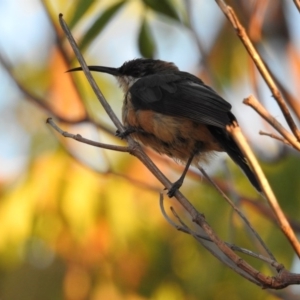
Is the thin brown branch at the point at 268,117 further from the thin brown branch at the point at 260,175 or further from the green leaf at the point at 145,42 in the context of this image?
the green leaf at the point at 145,42

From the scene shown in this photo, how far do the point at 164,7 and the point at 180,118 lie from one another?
0.65 metres

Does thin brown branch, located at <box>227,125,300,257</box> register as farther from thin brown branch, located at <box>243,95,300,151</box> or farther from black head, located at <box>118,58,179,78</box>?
black head, located at <box>118,58,179,78</box>

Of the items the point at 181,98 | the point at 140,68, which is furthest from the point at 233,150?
the point at 140,68

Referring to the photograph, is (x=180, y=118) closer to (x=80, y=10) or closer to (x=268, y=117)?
(x=80, y=10)

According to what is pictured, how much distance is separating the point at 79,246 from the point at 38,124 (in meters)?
1.06

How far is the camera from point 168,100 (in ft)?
13.1

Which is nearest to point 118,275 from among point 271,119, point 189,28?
point 189,28

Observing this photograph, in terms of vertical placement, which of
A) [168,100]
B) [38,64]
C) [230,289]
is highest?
[38,64]

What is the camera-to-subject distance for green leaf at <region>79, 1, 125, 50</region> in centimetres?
409

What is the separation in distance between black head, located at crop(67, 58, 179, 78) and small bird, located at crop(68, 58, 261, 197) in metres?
0.35

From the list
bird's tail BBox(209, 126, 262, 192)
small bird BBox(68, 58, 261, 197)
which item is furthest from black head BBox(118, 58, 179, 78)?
bird's tail BBox(209, 126, 262, 192)

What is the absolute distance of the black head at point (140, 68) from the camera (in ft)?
15.4

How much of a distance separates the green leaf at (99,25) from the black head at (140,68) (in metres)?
0.51

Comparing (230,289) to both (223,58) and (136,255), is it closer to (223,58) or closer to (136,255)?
(136,255)
